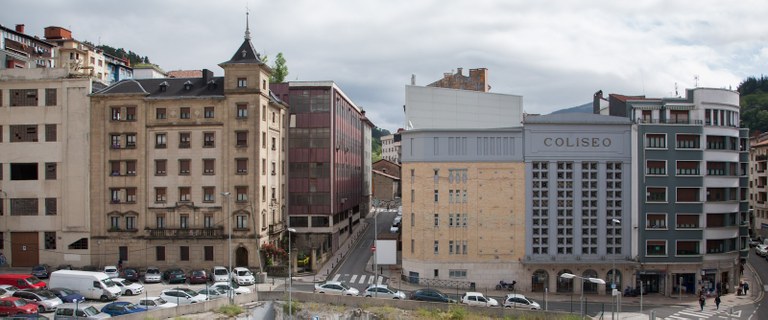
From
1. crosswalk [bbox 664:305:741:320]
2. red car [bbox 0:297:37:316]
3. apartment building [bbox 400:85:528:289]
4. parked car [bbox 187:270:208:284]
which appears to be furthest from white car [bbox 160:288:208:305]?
crosswalk [bbox 664:305:741:320]

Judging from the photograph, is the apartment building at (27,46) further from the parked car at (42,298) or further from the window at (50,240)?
the parked car at (42,298)

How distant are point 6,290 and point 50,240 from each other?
2016 centimetres

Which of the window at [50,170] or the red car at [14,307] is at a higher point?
the window at [50,170]

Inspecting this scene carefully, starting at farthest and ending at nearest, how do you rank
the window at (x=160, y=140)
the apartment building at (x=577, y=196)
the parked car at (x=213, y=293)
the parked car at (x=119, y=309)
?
1. the window at (x=160, y=140)
2. the apartment building at (x=577, y=196)
3. the parked car at (x=213, y=293)
4. the parked car at (x=119, y=309)

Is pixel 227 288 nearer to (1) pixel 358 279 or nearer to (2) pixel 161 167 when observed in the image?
(1) pixel 358 279

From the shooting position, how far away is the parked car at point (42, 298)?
50.9 m

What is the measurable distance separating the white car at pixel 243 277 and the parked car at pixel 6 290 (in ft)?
63.2

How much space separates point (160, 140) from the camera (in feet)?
240

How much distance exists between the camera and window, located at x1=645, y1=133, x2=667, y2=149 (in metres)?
68.4

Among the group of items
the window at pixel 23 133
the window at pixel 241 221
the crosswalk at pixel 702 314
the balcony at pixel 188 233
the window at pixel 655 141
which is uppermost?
the window at pixel 23 133

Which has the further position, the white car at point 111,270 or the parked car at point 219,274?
the white car at point 111,270

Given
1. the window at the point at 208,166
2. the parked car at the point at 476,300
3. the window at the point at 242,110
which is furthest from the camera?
the window at the point at 208,166

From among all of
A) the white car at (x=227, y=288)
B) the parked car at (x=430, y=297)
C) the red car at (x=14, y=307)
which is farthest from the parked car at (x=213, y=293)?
the parked car at (x=430, y=297)

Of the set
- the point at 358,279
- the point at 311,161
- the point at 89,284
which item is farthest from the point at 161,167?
the point at 358,279
